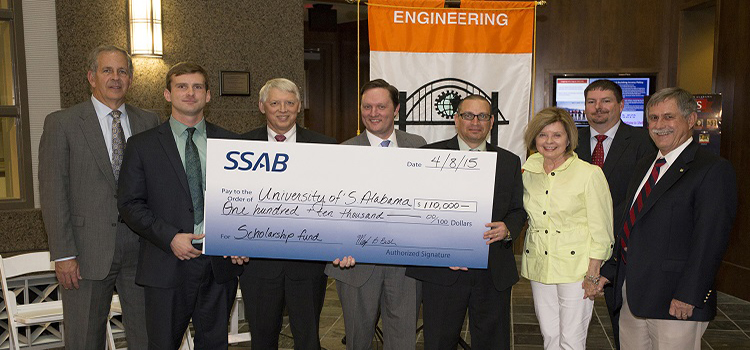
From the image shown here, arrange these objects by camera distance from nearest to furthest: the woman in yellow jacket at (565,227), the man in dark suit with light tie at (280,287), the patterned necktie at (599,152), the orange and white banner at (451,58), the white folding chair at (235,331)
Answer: the woman in yellow jacket at (565,227) < the man in dark suit with light tie at (280,287) < the patterned necktie at (599,152) < the white folding chair at (235,331) < the orange and white banner at (451,58)

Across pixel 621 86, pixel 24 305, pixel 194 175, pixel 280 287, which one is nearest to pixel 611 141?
pixel 280 287

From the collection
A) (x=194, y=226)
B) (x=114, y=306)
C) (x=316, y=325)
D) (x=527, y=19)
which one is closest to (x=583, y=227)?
(x=316, y=325)

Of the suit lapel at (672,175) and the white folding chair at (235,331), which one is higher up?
the suit lapel at (672,175)

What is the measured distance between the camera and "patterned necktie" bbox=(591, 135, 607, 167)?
12.1ft

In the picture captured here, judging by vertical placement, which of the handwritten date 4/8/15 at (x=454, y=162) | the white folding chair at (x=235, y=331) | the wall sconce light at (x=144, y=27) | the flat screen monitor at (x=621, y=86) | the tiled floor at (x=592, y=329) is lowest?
the tiled floor at (x=592, y=329)

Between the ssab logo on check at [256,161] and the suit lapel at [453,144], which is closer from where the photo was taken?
the ssab logo on check at [256,161]

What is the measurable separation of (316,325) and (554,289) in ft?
3.72

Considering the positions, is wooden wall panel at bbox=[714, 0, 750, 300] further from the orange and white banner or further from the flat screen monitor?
the orange and white banner

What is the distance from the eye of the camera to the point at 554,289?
2.99m

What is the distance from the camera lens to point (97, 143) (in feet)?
9.98

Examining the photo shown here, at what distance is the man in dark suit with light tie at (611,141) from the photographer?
11.6ft

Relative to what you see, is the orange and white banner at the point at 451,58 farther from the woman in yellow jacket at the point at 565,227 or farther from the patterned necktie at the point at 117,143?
the patterned necktie at the point at 117,143

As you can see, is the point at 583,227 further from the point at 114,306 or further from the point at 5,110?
the point at 5,110

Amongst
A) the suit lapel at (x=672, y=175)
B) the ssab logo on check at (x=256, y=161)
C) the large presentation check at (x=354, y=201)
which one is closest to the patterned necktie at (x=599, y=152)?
the suit lapel at (x=672, y=175)
